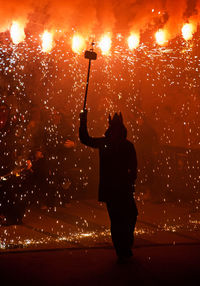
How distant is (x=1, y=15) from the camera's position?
6504 millimetres

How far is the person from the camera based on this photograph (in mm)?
4664

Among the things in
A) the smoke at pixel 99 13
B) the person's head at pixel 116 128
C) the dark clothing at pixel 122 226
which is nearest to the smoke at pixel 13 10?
the smoke at pixel 99 13

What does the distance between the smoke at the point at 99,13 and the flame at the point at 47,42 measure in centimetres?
28

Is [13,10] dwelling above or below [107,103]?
above

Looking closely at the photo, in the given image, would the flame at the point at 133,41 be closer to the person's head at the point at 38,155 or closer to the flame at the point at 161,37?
the flame at the point at 161,37

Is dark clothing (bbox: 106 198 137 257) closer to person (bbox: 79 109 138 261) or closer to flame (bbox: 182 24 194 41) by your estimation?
person (bbox: 79 109 138 261)

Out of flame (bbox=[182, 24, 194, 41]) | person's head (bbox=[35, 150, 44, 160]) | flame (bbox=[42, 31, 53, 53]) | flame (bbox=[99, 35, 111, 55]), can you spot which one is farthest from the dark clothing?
flame (bbox=[182, 24, 194, 41])

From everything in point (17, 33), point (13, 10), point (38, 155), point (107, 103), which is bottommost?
point (38, 155)

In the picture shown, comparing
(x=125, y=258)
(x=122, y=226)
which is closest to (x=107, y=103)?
(x=122, y=226)

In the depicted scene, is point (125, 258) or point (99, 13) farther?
point (99, 13)

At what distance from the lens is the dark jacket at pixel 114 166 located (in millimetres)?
4707

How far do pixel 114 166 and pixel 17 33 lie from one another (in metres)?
4.90

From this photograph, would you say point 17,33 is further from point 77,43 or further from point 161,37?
point 161,37

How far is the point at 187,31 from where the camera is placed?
379 inches
